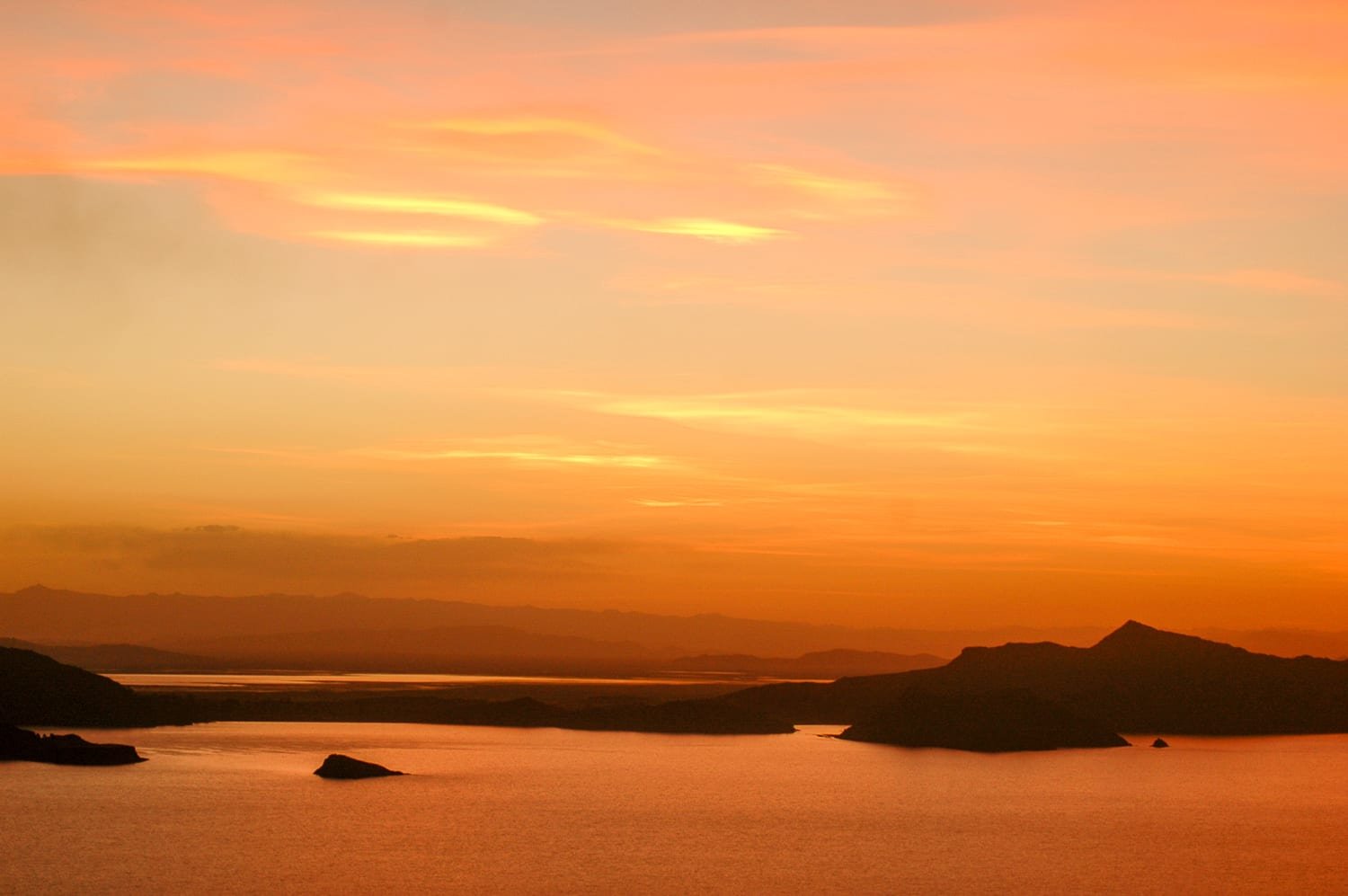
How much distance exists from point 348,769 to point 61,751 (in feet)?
96.0

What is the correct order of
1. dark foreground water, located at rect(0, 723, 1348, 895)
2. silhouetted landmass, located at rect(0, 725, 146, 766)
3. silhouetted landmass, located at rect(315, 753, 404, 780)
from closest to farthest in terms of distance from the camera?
1. dark foreground water, located at rect(0, 723, 1348, 895)
2. silhouetted landmass, located at rect(315, 753, 404, 780)
3. silhouetted landmass, located at rect(0, 725, 146, 766)

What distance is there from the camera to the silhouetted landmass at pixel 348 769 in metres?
131

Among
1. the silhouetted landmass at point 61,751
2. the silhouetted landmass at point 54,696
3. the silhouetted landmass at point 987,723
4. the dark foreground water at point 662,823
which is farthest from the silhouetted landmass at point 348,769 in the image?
the silhouetted landmass at point 987,723

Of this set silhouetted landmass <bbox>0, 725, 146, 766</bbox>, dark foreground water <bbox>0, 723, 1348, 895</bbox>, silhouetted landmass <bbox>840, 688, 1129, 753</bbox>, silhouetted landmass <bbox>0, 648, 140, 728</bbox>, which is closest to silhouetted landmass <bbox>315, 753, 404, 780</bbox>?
dark foreground water <bbox>0, 723, 1348, 895</bbox>

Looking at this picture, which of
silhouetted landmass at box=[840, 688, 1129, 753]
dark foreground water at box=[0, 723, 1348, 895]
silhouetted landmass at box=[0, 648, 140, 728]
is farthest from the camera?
silhouetted landmass at box=[840, 688, 1129, 753]

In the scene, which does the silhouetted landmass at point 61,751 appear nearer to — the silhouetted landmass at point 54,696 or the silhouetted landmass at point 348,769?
the silhouetted landmass at point 348,769

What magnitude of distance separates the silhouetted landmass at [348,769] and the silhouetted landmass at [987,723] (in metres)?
71.7

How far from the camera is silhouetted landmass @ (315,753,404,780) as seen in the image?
131 m

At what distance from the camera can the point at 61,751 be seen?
5468 inches

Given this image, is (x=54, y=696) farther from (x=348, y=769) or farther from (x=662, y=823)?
(x=662, y=823)

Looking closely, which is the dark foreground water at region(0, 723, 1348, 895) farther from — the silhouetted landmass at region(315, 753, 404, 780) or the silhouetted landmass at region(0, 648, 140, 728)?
the silhouetted landmass at region(0, 648, 140, 728)

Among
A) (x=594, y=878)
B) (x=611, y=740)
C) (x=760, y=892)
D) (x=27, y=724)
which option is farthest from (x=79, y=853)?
(x=611, y=740)

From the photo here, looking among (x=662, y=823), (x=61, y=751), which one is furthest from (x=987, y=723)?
(x=61, y=751)

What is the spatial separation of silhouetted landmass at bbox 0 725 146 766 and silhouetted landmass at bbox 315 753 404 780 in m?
18.5
